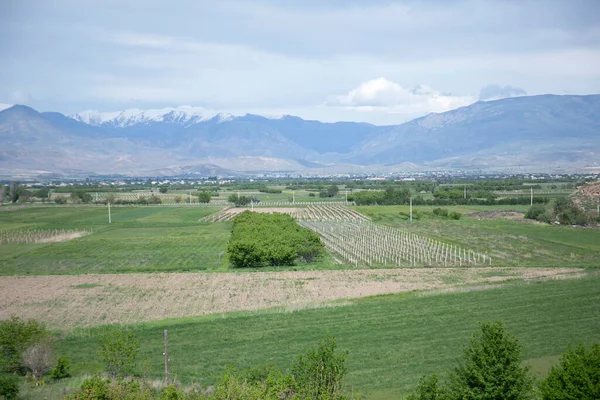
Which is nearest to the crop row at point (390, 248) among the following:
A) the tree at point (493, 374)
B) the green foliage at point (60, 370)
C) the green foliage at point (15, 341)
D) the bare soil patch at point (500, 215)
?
the bare soil patch at point (500, 215)

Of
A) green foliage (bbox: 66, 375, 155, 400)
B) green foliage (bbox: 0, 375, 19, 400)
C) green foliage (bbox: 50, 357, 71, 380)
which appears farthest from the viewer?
green foliage (bbox: 50, 357, 71, 380)

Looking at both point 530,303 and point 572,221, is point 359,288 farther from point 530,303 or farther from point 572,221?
point 572,221

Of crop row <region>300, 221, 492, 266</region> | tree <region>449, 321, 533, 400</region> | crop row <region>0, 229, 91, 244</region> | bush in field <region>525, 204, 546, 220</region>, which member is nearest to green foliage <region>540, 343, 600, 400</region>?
tree <region>449, 321, 533, 400</region>

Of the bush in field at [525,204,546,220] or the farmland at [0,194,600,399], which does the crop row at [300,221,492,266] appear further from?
the bush in field at [525,204,546,220]

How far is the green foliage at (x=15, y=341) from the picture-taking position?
20.3 metres

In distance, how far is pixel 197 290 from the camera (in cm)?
3312

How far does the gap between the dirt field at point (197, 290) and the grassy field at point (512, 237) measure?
5.24 meters

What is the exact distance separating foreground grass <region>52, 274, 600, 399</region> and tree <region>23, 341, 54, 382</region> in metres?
1.05

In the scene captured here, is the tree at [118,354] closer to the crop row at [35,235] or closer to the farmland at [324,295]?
the farmland at [324,295]

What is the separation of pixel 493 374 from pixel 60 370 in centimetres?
1327

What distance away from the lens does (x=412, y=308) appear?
28.0 metres

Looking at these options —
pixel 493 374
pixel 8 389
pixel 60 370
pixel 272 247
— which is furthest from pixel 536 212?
pixel 8 389

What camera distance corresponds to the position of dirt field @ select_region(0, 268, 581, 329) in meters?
28.4

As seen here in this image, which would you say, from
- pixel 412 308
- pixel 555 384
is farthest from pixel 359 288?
pixel 555 384
